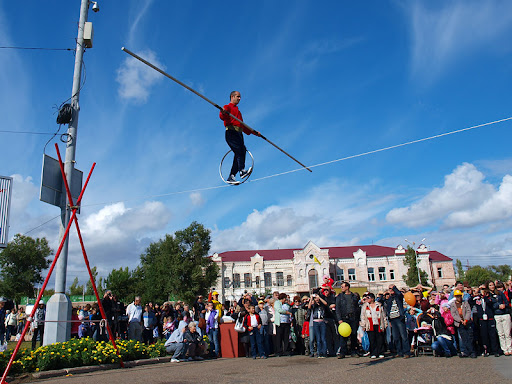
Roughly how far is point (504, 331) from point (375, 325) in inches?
119

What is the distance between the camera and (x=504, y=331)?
31.5ft

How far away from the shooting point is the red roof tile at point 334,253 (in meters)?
61.4

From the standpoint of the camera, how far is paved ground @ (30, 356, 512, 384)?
680cm

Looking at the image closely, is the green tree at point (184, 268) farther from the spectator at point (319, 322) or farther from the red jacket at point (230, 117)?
the red jacket at point (230, 117)

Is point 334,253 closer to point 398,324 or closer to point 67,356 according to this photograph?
point 398,324

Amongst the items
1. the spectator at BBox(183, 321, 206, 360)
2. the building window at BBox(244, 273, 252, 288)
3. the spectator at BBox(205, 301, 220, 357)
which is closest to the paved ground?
Result: the spectator at BBox(183, 321, 206, 360)

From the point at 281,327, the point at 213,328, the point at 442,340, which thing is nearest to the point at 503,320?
the point at 442,340

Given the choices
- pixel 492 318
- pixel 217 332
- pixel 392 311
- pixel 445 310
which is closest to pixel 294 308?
pixel 217 332

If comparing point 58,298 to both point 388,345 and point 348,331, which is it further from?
point 388,345

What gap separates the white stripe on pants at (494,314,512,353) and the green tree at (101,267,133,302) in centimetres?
5508

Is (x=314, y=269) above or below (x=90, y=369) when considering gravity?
above

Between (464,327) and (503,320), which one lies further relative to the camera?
(503,320)

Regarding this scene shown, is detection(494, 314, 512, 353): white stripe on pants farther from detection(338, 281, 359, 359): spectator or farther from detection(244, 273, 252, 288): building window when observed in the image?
detection(244, 273, 252, 288): building window

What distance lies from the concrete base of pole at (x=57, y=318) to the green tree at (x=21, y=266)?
41047mm
